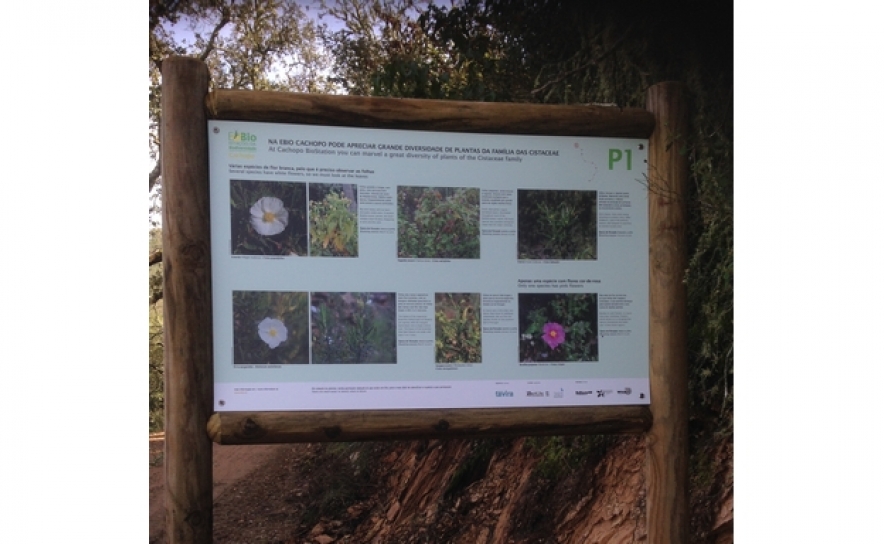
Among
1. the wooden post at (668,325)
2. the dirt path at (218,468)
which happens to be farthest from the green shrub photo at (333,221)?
the dirt path at (218,468)

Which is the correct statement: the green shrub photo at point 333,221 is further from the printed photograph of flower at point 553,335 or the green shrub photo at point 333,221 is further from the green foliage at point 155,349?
the green foliage at point 155,349

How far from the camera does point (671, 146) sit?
2.30 meters

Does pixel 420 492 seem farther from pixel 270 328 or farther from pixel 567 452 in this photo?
pixel 270 328

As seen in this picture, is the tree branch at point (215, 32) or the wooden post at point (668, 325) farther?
the tree branch at point (215, 32)

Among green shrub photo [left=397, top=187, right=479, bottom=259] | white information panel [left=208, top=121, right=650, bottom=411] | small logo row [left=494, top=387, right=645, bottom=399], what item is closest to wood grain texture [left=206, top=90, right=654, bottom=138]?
white information panel [left=208, top=121, right=650, bottom=411]

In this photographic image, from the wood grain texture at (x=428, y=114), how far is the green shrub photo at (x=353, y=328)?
544mm

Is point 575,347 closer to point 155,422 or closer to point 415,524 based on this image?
point 415,524

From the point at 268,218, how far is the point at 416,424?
Answer: 0.78 meters

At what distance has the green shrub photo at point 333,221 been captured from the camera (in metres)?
2.13

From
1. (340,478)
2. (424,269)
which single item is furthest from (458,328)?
(340,478)

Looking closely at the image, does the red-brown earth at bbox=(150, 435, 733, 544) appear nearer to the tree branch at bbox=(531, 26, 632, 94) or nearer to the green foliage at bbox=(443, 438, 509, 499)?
the green foliage at bbox=(443, 438, 509, 499)

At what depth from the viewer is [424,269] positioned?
2191mm

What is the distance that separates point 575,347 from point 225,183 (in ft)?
4.02

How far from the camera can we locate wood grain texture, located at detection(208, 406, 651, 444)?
6.73 ft
